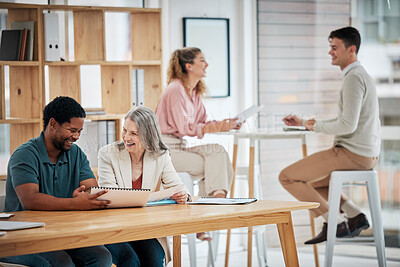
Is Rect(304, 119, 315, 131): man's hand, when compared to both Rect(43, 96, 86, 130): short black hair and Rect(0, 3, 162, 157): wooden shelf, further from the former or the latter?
Rect(43, 96, 86, 130): short black hair

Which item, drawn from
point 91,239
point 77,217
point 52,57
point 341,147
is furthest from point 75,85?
point 91,239

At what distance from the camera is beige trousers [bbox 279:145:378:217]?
3.87 meters

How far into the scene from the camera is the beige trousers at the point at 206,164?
3975 millimetres

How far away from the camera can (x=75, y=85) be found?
421 centimetres

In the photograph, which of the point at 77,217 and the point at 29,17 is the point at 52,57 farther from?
the point at 77,217

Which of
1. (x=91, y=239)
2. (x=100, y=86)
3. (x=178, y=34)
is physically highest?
(x=178, y=34)

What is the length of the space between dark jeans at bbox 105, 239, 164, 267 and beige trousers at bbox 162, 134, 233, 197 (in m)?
1.14

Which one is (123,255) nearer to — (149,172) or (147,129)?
(149,172)

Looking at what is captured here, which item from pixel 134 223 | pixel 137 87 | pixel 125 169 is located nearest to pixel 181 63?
pixel 137 87

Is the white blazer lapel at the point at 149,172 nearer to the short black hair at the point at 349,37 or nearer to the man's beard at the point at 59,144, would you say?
the man's beard at the point at 59,144

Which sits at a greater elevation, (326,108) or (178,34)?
(178,34)

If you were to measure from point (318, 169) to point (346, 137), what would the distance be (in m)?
0.26

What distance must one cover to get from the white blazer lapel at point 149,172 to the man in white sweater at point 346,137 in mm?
1305

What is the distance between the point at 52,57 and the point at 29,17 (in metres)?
0.30
